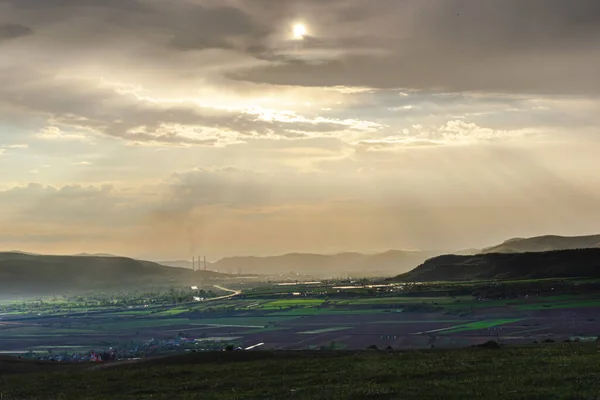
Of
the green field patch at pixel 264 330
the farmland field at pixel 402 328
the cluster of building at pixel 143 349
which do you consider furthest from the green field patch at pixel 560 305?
the cluster of building at pixel 143 349

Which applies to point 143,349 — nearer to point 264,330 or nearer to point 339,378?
point 264,330

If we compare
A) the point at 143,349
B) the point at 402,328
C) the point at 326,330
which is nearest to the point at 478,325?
the point at 402,328

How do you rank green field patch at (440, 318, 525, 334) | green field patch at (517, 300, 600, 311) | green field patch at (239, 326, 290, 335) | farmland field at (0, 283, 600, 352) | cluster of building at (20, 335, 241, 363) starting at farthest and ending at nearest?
1. green field patch at (239, 326, 290, 335)
2. green field patch at (517, 300, 600, 311)
3. green field patch at (440, 318, 525, 334)
4. cluster of building at (20, 335, 241, 363)
5. farmland field at (0, 283, 600, 352)

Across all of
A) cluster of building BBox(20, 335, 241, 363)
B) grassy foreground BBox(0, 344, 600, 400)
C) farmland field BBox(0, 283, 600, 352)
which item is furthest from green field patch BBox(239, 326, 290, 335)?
grassy foreground BBox(0, 344, 600, 400)

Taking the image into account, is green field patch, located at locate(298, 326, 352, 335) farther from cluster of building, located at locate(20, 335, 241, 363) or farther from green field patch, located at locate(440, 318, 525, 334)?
green field patch, located at locate(440, 318, 525, 334)

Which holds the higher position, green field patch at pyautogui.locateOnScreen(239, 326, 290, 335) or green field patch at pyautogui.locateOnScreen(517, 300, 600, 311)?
green field patch at pyautogui.locateOnScreen(517, 300, 600, 311)

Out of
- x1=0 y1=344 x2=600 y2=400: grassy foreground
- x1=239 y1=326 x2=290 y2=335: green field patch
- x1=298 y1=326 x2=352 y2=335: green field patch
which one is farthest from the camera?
x1=239 y1=326 x2=290 y2=335: green field patch

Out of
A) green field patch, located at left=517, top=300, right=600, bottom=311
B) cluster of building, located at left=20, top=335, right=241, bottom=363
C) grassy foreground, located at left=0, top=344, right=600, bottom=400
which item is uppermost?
grassy foreground, located at left=0, top=344, right=600, bottom=400
